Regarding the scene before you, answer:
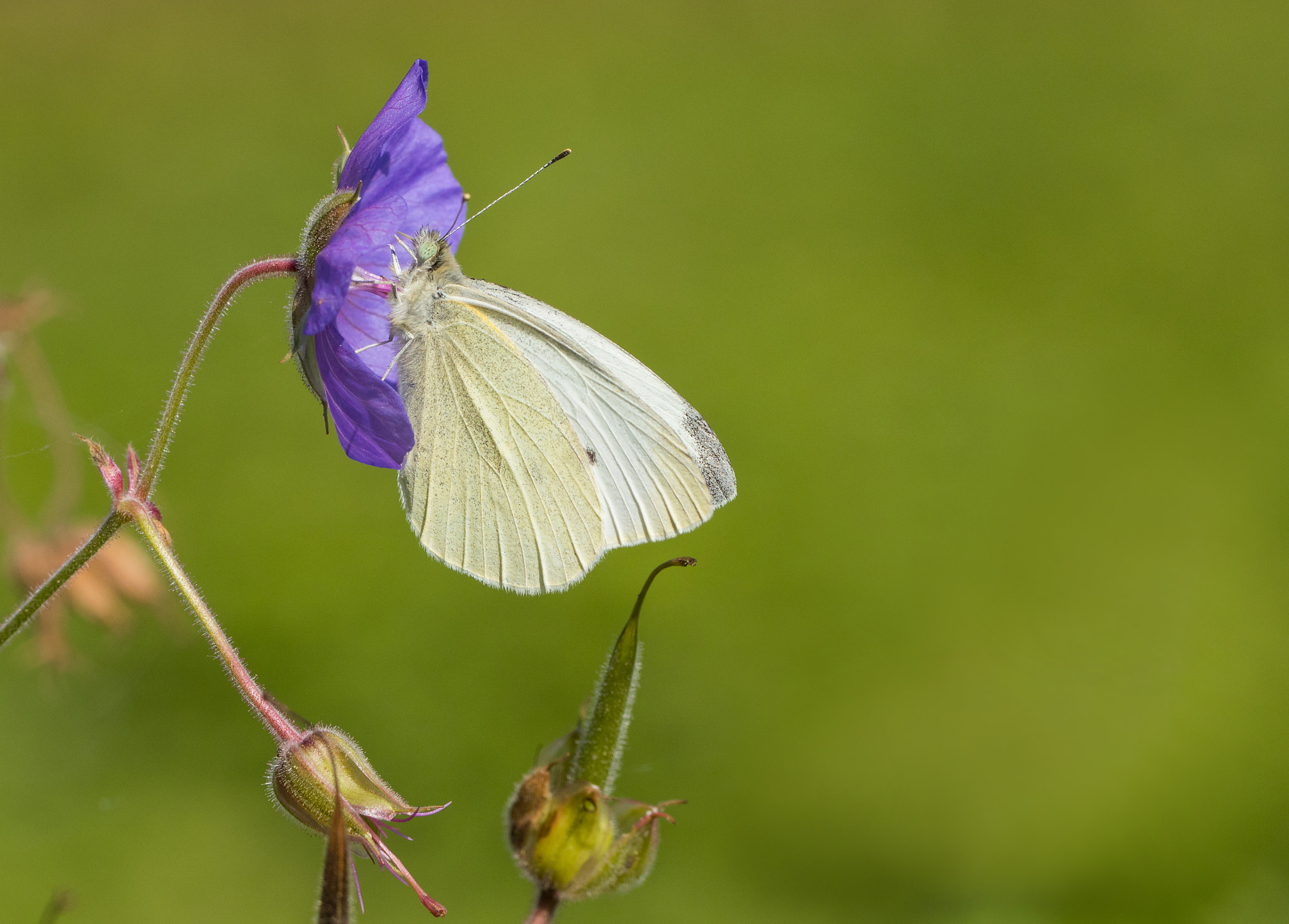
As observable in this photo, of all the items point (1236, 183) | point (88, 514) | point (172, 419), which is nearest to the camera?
point (172, 419)

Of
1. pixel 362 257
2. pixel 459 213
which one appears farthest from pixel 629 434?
pixel 362 257

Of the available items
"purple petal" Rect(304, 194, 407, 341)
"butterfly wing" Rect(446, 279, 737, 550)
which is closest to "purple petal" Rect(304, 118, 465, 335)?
"purple petal" Rect(304, 194, 407, 341)

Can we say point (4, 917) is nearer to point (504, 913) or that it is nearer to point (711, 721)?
point (504, 913)

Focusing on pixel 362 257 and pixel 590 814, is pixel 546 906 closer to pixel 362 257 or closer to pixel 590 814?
pixel 590 814

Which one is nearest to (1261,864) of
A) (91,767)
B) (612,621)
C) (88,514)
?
(612,621)

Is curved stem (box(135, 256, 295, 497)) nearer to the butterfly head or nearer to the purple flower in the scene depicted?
the purple flower

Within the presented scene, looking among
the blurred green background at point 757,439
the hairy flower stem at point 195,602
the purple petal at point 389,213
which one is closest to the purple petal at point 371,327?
the purple petal at point 389,213

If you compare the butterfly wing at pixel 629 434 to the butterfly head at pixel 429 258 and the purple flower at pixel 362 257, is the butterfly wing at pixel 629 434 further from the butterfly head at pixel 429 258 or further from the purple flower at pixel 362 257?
the purple flower at pixel 362 257
